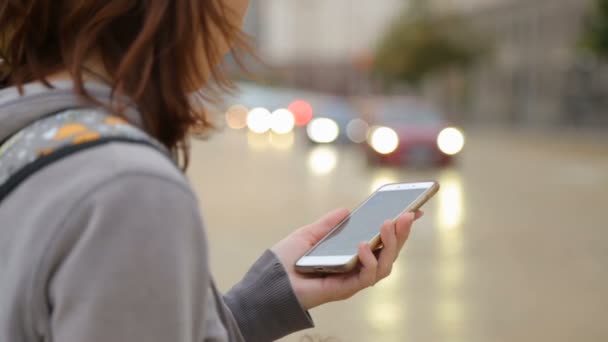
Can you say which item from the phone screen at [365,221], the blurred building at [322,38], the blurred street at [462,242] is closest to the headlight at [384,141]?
the blurred street at [462,242]

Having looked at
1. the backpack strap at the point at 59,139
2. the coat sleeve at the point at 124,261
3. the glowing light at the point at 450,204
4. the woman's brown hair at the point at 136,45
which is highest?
the woman's brown hair at the point at 136,45

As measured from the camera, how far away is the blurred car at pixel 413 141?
68.4 feet

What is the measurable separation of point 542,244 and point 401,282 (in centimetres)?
264

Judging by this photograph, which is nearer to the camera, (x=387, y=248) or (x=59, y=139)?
(x=59, y=139)

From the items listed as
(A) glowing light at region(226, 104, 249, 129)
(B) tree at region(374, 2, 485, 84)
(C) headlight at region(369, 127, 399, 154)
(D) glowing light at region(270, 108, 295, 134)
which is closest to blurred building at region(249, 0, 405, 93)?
(B) tree at region(374, 2, 485, 84)

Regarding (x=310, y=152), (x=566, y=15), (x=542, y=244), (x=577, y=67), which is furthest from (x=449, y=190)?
(x=566, y=15)

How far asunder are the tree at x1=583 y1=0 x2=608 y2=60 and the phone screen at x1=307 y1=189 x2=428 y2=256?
28497 millimetres

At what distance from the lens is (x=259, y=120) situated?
4897cm

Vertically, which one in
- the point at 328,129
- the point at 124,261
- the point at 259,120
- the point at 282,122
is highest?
the point at 124,261

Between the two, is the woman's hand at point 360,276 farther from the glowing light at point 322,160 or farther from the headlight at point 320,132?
the headlight at point 320,132

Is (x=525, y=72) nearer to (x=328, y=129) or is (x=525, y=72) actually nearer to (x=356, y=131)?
(x=356, y=131)

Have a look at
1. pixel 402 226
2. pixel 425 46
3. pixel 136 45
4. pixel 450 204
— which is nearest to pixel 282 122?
pixel 425 46

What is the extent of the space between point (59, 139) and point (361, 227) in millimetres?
682

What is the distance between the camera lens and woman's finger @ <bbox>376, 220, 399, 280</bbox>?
1.59 metres
